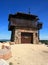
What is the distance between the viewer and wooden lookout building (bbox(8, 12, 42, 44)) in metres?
21.5

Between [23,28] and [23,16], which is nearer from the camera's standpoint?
[23,28]

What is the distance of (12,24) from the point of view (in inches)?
850

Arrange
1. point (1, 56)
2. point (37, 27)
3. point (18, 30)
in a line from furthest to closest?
point (37, 27) → point (18, 30) → point (1, 56)

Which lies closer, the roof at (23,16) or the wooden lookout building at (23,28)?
the wooden lookout building at (23,28)

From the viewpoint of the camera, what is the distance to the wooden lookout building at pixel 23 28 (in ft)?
70.6

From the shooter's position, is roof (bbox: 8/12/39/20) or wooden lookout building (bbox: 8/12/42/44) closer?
wooden lookout building (bbox: 8/12/42/44)

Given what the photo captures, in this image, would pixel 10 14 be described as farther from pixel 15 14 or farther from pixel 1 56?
pixel 1 56

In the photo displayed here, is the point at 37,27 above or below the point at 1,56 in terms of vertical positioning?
above

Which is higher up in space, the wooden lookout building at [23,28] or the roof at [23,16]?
the roof at [23,16]

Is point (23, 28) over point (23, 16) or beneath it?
beneath

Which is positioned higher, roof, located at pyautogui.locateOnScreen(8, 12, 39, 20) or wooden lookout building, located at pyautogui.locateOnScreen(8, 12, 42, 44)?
roof, located at pyautogui.locateOnScreen(8, 12, 39, 20)

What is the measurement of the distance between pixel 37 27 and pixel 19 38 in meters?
4.68

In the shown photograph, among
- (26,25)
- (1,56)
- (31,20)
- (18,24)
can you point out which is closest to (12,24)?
(18,24)

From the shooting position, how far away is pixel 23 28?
2200cm
